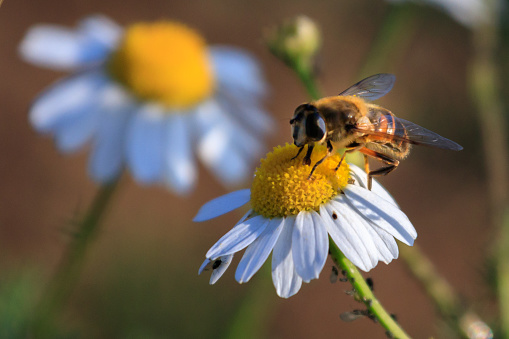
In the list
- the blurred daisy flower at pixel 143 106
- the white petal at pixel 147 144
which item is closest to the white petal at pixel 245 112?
the blurred daisy flower at pixel 143 106

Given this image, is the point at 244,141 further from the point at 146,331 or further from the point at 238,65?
the point at 146,331

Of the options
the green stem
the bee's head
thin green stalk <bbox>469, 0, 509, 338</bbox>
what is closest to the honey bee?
the bee's head

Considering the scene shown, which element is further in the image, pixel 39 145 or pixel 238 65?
pixel 39 145

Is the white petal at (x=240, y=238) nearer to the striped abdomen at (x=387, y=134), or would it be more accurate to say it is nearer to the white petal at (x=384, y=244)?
the white petal at (x=384, y=244)

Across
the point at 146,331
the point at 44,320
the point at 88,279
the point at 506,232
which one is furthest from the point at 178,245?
the point at 506,232

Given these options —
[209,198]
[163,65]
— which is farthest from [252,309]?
[209,198]

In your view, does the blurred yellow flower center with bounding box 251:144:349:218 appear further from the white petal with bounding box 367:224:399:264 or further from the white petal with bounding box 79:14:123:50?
the white petal with bounding box 79:14:123:50

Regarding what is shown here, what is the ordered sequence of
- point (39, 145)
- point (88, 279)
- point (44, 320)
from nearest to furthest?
point (44, 320) < point (88, 279) < point (39, 145)

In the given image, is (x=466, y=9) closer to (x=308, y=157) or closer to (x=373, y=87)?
(x=373, y=87)
